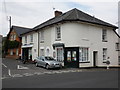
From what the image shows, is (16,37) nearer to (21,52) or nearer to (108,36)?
(21,52)

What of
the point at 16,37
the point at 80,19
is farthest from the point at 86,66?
the point at 16,37

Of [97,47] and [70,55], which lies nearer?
[70,55]

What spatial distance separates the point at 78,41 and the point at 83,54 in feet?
6.51

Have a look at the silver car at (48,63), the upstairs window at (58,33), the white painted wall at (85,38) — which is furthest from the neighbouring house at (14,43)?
the silver car at (48,63)

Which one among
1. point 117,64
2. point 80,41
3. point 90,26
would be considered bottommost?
point 117,64

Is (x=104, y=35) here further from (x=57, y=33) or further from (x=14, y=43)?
(x=14, y=43)

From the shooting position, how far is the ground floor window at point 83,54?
20812mm

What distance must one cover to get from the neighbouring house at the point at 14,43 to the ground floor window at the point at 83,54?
18.2 meters

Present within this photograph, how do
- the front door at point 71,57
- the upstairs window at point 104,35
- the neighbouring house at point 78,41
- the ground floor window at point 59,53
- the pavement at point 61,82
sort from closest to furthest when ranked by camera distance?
the pavement at point 61,82 < the front door at point 71,57 < the neighbouring house at point 78,41 < the ground floor window at point 59,53 < the upstairs window at point 104,35

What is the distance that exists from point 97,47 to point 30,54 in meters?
13.2

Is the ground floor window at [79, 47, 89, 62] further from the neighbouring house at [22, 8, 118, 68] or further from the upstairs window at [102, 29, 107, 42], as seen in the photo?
the upstairs window at [102, 29, 107, 42]

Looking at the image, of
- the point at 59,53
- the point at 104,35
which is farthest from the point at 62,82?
the point at 104,35

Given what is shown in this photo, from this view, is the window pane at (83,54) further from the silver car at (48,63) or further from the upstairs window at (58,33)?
the upstairs window at (58,33)

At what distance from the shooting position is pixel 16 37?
3688cm
